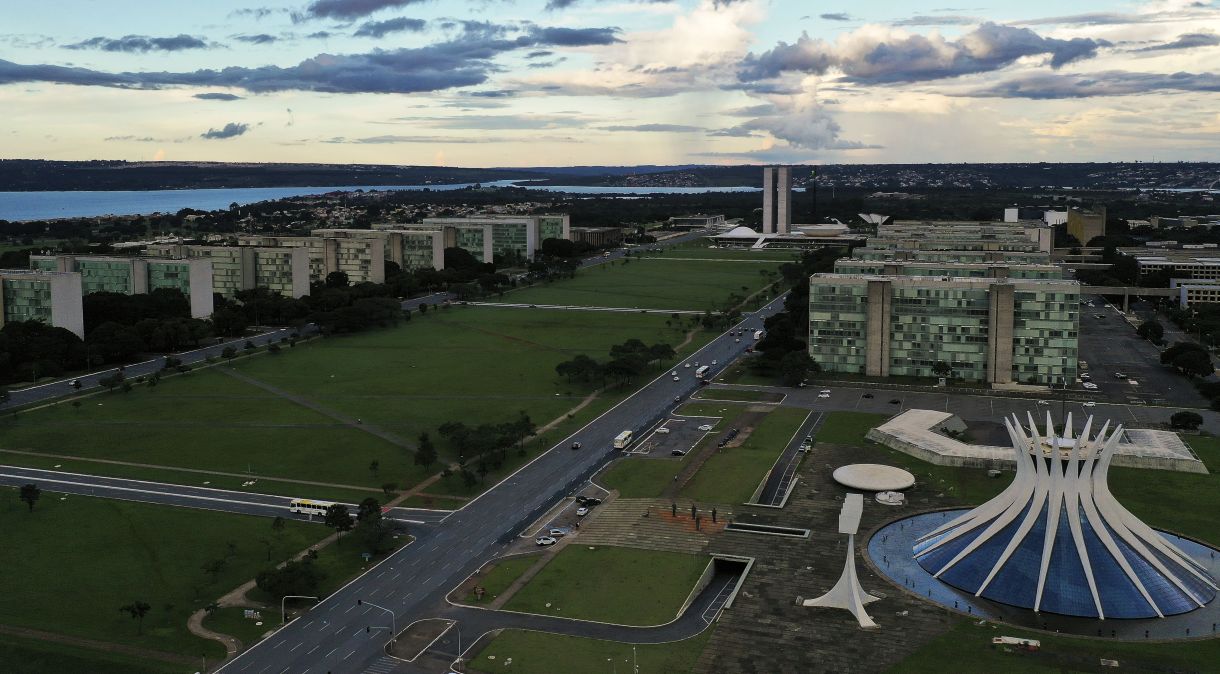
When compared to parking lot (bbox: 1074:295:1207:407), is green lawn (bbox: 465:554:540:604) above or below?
below

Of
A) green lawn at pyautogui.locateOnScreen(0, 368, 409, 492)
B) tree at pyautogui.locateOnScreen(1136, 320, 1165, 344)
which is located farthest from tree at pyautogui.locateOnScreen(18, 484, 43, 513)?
tree at pyautogui.locateOnScreen(1136, 320, 1165, 344)

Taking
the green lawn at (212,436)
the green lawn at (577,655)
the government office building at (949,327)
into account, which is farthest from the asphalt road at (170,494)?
the government office building at (949,327)

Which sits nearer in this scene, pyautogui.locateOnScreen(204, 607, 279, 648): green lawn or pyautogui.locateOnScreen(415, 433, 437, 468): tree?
pyautogui.locateOnScreen(204, 607, 279, 648): green lawn

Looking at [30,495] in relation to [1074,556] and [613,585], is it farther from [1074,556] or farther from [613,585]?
[1074,556]

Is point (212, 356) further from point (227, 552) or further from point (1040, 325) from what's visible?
point (1040, 325)

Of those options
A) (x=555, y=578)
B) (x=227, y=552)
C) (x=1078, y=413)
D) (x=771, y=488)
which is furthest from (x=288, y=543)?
(x=1078, y=413)

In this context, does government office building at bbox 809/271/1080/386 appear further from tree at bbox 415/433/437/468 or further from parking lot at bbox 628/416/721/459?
tree at bbox 415/433/437/468

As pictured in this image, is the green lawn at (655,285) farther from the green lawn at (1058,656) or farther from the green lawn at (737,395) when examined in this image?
the green lawn at (1058,656)
